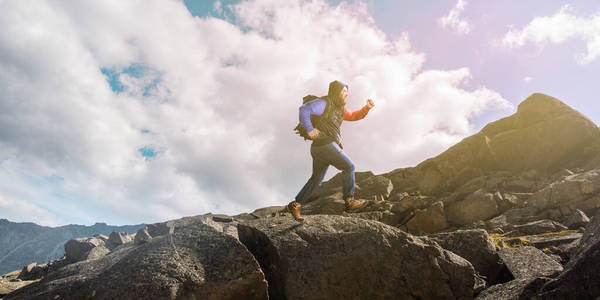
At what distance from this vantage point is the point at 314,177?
6.69 meters

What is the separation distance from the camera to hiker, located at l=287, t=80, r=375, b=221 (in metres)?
6.25

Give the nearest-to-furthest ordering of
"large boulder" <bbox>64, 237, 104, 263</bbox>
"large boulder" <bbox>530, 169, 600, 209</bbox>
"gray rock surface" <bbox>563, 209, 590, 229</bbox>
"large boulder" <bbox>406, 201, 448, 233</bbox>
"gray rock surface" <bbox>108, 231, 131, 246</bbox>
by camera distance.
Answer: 1. "gray rock surface" <bbox>563, 209, 590, 229</bbox>
2. "large boulder" <bbox>530, 169, 600, 209</bbox>
3. "large boulder" <bbox>406, 201, 448, 233</bbox>
4. "large boulder" <bbox>64, 237, 104, 263</bbox>
5. "gray rock surface" <bbox>108, 231, 131, 246</bbox>

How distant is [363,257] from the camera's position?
5.30m

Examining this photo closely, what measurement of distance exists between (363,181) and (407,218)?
11.1 meters

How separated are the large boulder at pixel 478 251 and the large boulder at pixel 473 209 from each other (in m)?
16.8

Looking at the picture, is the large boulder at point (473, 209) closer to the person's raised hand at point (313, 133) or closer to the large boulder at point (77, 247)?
the person's raised hand at point (313, 133)

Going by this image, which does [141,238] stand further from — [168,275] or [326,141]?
[326,141]

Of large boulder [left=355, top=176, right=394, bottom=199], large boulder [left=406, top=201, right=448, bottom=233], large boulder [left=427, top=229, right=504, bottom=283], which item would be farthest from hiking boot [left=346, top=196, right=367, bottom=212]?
large boulder [left=355, top=176, right=394, bottom=199]

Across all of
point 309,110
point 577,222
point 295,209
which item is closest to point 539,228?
point 577,222

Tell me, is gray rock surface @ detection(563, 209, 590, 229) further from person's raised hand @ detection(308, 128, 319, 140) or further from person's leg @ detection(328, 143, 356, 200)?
person's raised hand @ detection(308, 128, 319, 140)

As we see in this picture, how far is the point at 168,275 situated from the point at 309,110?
12.6ft

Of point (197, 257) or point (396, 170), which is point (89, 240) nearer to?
point (396, 170)

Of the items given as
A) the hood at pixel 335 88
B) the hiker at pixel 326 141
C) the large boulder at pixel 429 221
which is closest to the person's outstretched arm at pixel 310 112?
the hiker at pixel 326 141

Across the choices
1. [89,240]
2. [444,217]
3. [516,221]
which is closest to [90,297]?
[516,221]
